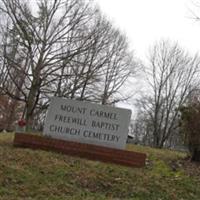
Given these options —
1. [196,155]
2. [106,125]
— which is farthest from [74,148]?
[196,155]

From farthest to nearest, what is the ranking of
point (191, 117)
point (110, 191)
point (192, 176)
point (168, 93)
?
point (168, 93) → point (191, 117) → point (192, 176) → point (110, 191)

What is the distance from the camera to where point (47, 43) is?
25.2 meters

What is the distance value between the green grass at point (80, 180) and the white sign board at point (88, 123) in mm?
1343

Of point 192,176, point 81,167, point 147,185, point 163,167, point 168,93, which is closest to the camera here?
point 147,185

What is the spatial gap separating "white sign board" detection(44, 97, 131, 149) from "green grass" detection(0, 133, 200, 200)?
52.9 inches

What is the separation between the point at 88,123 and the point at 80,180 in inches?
144

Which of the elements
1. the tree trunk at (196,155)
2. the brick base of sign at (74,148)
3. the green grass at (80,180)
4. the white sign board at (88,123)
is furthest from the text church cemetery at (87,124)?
the tree trunk at (196,155)

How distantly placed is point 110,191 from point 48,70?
17000 millimetres

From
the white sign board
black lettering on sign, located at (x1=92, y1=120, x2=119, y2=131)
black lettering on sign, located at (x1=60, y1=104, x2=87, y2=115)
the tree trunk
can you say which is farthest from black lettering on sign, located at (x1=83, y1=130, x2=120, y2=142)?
the tree trunk

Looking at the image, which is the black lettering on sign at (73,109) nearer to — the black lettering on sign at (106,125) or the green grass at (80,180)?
the black lettering on sign at (106,125)

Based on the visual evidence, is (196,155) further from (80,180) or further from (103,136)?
(80,180)

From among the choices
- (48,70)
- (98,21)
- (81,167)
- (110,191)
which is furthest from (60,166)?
(98,21)

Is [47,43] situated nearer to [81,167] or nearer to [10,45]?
[10,45]

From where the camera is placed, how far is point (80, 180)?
365 inches
